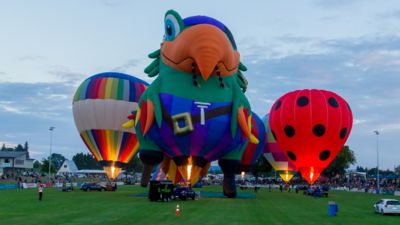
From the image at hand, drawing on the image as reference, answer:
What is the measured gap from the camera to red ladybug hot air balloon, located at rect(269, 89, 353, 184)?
41.1 m

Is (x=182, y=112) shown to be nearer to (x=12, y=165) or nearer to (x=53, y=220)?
(x=53, y=220)

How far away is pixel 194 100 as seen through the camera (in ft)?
102

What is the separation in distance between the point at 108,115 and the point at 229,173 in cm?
1560

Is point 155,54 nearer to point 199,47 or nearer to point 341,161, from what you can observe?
point 199,47

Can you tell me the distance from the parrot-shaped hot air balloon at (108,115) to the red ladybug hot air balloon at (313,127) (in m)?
13.4

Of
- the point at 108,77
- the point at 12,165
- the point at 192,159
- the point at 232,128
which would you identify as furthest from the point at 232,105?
the point at 12,165

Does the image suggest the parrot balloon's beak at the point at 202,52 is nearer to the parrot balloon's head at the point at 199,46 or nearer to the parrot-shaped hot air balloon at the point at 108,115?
the parrot balloon's head at the point at 199,46

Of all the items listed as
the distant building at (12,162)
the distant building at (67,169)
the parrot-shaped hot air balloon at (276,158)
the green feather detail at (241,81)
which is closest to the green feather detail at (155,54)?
the green feather detail at (241,81)

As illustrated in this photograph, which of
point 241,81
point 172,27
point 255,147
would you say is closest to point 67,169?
point 255,147

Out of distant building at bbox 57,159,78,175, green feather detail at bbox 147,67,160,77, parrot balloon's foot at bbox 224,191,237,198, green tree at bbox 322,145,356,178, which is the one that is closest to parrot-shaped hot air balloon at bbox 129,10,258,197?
green feather detail at bbox 147,67,160,77

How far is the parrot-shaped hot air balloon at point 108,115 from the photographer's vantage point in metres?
46.0

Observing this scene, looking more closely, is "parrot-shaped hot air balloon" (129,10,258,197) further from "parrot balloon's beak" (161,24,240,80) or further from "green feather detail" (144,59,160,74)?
"green feather detail" (144,59,160,74)

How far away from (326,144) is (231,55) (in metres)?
13.7

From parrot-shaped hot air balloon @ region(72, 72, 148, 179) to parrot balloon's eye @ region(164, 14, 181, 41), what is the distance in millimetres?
14887
